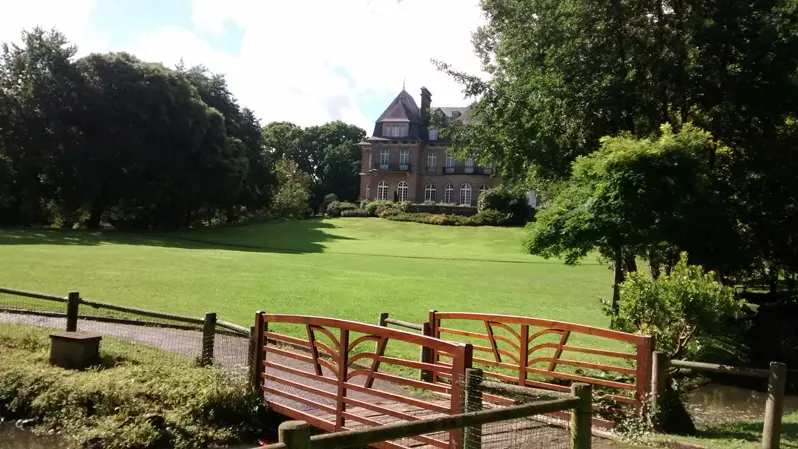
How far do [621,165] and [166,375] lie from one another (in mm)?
9115

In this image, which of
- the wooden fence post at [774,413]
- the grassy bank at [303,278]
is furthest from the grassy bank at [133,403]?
the wooden fence post at [774,413]

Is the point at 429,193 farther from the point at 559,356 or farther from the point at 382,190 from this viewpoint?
the point at 559,356

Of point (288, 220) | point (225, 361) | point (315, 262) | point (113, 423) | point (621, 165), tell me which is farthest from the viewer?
point (288, 220)

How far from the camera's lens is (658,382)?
26.2 feet

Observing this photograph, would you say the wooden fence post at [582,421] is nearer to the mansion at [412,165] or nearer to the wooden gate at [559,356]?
the wooden gate at [559,356]

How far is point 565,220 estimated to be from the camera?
13000 mm

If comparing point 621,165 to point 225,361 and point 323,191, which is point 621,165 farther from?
point 323,191

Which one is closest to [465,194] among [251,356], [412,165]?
→ [412,165]

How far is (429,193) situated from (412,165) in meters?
4.46

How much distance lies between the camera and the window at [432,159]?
3300 inches

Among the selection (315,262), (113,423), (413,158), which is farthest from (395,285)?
(413,158)

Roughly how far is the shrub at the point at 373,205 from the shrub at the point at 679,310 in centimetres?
6552

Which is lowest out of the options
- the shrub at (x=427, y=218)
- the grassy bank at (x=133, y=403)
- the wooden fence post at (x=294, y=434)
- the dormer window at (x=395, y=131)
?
the grassy bank at (x=133, y=403)

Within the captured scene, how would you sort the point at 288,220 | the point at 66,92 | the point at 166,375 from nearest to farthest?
1. the point at 166,375
2. the point at 66,92
3. the point at 288,220
